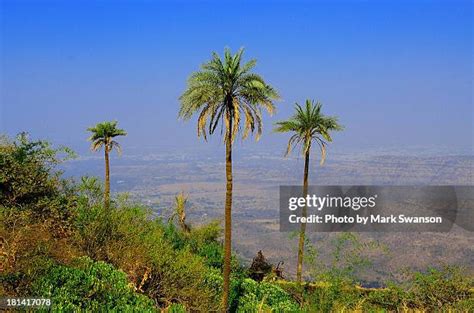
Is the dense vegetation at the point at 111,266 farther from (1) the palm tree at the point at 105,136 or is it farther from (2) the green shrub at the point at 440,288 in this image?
(1) the palm tree at the point at 105,136

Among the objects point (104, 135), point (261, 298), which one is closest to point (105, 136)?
point (104, 135)

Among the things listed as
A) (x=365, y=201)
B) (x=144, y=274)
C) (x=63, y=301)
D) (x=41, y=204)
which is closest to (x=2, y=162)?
(x=41, y=204)

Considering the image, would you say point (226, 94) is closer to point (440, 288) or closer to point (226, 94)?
point (226, 94)

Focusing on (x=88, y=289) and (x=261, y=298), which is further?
(x=261, y=298)

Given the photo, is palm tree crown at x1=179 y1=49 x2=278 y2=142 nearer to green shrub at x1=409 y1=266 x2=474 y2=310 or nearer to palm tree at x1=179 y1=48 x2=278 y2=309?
palm tree at x1=179 y1=48 x2=278 y2=309

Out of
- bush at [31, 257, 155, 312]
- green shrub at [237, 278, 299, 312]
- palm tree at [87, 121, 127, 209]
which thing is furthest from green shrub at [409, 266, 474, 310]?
palm tree at [87, 121, 127, 209]

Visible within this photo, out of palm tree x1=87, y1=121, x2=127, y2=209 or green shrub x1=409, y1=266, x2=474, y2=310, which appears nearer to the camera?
green shrub x1=409, y1=266, x2=474, y2=310
